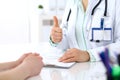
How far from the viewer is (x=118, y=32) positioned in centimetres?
141

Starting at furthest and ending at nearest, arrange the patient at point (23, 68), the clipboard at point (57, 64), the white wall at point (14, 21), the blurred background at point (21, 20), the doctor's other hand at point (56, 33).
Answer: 1. the white wall at point (14, 21)
2. the blurred background at point (21, 20)
3. the doctor's other hand at point (56, 33)
4. the clipboard at point (57, 64)
5. the patient at point (23, 68)

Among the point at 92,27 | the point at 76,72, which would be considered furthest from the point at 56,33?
the point at 76,72

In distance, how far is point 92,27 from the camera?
1447 millimetres

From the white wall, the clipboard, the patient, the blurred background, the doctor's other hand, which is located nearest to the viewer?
the patient

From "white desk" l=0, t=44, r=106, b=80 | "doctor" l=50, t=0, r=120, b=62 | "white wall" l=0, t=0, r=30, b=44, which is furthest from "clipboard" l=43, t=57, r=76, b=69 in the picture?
"white wall" l=0, t=0, r=30, b=44

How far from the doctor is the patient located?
0.34m

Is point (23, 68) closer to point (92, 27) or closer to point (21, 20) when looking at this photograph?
point (92, 27)

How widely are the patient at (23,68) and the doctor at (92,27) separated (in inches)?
13.5

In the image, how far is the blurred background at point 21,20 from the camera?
3180 mm

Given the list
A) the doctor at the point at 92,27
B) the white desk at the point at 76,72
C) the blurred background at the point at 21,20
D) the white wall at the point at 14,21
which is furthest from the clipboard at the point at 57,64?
the white wall at the point at 14,21

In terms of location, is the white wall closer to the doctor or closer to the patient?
the doctor

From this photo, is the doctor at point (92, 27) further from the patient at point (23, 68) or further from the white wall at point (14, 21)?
the white wall at point (14, 21)

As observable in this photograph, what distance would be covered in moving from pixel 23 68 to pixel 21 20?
2.70 m

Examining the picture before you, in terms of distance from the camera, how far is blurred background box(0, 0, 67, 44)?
125 inches
